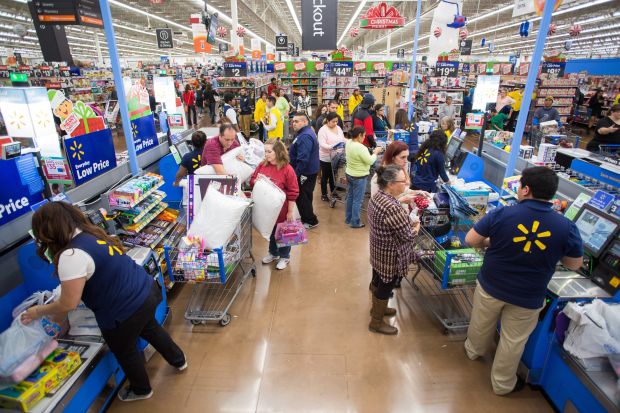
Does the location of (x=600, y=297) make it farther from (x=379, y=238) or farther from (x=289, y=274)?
(x=289, y=274)

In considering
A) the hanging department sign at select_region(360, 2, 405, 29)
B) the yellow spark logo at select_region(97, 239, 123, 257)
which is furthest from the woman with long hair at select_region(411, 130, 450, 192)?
the hanging department sign at select_region(360, 2, 405, 29)

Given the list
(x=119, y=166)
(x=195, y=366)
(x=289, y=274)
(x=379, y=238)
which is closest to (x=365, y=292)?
(x=289, y=274)

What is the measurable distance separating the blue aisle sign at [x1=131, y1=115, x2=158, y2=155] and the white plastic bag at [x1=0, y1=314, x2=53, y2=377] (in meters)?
2.73

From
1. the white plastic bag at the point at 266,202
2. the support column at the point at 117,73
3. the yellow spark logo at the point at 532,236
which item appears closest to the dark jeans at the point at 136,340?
the white plastic bag at the point at 266,202

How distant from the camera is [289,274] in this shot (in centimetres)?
433

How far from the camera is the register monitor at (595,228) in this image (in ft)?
8.49

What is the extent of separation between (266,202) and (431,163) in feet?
7.46

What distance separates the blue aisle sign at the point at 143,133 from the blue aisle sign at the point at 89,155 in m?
0.71

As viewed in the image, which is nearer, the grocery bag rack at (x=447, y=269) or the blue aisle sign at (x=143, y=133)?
the grocery bag rack at (x=447, y=269)

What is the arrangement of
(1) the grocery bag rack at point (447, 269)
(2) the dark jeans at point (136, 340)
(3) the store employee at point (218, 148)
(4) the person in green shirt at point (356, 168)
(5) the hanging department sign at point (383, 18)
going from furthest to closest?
(5) the hanging department sign at point (383, 18), (4) the person in green shirt at point (356, 168), (3) the store employee at point (218, 148), (1) the grocery bag rack at point (447, 269), (2) the dark jeans at point (136, 340)

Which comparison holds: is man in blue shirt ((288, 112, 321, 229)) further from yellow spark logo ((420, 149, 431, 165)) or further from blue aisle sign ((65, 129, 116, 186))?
blue aisle sign ((65, 129, 116, 186))

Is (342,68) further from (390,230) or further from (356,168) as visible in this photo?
(390,230)

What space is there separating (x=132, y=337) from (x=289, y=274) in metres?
2.18

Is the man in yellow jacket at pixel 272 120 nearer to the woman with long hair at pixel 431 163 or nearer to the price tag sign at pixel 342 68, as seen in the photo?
the woman with long hair at pixel 431 163
